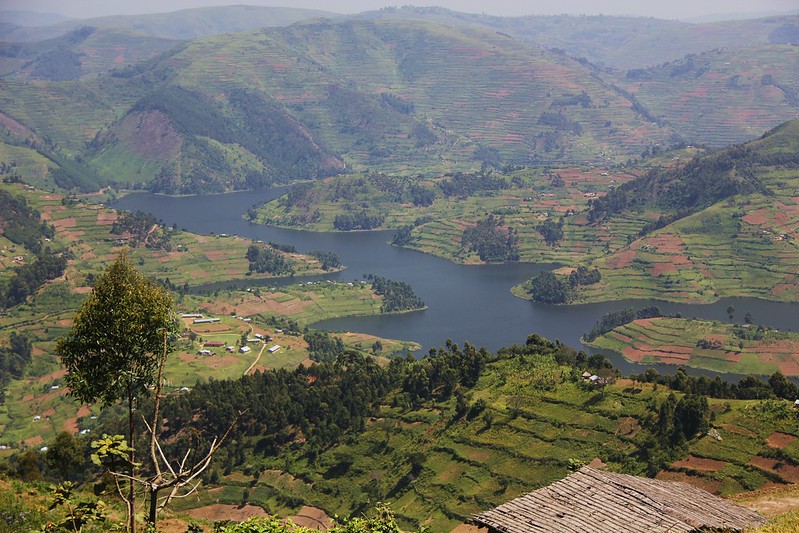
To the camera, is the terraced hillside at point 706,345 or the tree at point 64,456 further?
the terraced hillside at point 706,345

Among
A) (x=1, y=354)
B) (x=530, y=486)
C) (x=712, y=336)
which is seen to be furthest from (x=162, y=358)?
(x=712, y=336)

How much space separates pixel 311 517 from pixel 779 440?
114 ft

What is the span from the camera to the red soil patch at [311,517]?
64750mm

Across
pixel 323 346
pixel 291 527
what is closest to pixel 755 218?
pixel 323 346

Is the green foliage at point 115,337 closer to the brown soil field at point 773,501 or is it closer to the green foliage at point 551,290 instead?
the brown soil field at point 773,501

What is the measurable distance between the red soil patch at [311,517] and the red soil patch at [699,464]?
1031 inches

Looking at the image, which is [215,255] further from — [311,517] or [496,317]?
[311,517]

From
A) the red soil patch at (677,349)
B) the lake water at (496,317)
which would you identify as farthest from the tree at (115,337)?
the red soil patch at (677,349)

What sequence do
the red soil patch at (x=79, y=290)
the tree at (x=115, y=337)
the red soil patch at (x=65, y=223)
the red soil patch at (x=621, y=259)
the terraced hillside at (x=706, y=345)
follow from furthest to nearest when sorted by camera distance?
1. the red soil patch at (x=65, y=223)
2. the red soil patch at (x=621, y=259)
3. the red soil patch at (x=79, y=290)
4. the terraced hillside at (x=706, y=345)
5. the tree at (x=115, y=337)

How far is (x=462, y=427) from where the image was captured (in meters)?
71.5

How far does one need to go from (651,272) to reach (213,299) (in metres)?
87.6

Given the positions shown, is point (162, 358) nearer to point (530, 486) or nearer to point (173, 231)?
point (530, 486)

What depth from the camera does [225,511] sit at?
67812mm

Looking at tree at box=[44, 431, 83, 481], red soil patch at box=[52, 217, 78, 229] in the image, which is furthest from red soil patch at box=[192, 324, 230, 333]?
tree at box=[44, 431, 83, 481]
